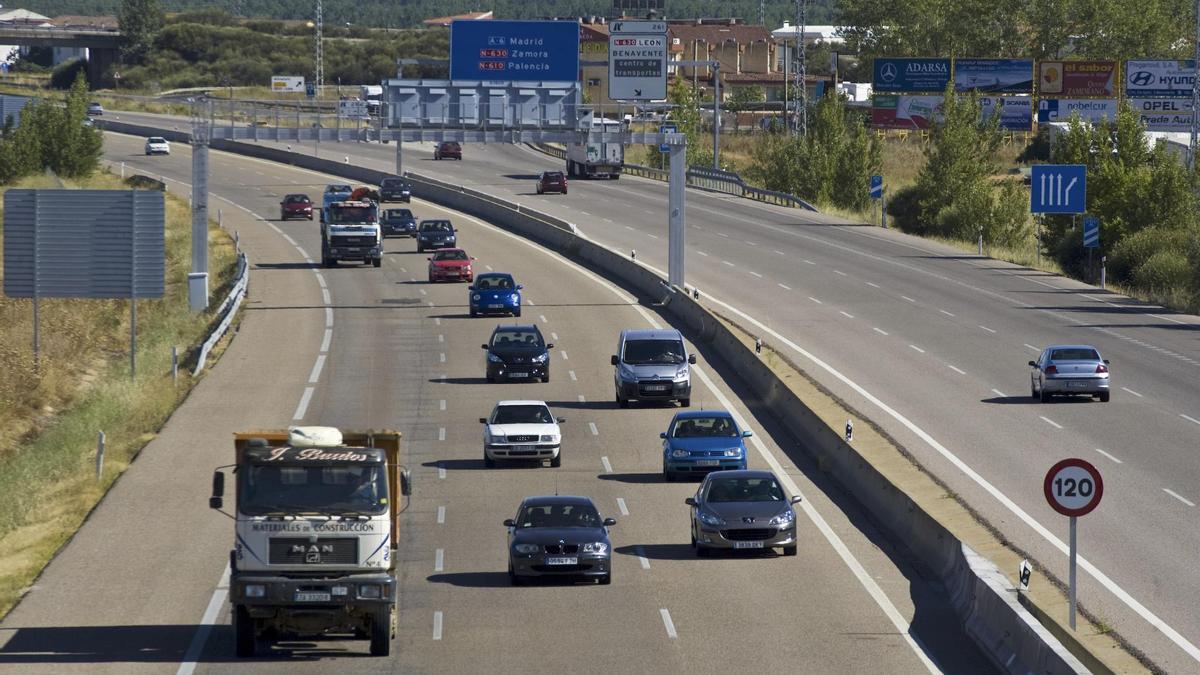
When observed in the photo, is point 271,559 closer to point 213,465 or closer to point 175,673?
point 175,673

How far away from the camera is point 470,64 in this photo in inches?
2425

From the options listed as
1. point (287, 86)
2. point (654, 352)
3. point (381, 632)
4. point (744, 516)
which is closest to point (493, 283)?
point (654, 352)

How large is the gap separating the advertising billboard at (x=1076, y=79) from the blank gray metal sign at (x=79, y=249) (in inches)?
3301

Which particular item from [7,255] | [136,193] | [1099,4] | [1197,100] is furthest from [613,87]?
[1099,4]

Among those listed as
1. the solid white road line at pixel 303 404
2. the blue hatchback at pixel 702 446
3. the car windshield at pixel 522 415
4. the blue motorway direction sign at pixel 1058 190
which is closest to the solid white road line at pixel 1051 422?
the blue hatchback at pixel 702 446

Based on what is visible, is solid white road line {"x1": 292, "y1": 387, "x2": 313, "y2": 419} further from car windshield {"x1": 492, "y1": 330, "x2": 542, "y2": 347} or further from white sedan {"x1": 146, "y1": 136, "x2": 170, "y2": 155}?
white sedan {"x1": 146, "y1": 136, "x2": 170, "y2": 155}

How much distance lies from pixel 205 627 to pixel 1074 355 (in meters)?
25.3

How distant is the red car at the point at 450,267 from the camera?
6562 cm

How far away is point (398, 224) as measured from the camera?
8025cm

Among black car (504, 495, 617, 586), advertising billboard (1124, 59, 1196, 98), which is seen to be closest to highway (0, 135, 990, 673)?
black car (504, 495, 617, 586)

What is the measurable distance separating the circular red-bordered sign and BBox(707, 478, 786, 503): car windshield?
8.04 meters

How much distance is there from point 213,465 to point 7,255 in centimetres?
1911

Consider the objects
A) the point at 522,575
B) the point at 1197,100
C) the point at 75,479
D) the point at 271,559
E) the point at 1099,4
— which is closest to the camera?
the point at 271,559

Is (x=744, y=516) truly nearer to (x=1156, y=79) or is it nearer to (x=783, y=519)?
(x=783, y=519)
